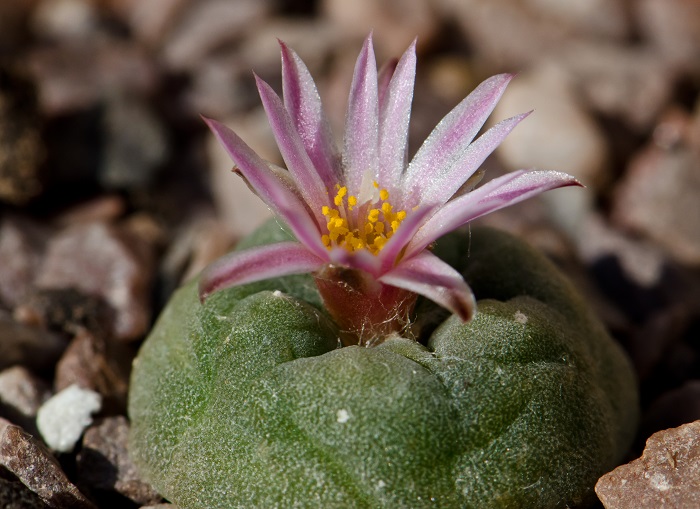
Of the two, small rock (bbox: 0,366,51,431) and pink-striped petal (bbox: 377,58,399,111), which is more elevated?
pink-striped petal (bbox: 377,58,399,111)

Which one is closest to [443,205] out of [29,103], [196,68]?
[29,103]

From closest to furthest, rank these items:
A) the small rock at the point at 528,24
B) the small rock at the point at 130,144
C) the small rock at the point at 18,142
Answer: the small rock at the point at 18,142 → the small rock at the point at 130,144 → the small rock at the point at 528,24

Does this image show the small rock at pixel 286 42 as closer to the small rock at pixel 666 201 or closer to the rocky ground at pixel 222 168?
the rocky ground at pixel 222 168

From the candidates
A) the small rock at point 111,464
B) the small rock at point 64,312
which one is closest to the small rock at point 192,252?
the small rock at point 64,312

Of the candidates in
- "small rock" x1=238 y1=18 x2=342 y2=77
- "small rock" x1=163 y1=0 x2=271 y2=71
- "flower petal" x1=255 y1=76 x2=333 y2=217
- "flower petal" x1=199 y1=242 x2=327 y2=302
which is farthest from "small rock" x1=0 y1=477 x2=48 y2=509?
"small rock" x1=163 y1=0 x2=271 y2=71

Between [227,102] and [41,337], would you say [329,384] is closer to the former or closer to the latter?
[41,337]

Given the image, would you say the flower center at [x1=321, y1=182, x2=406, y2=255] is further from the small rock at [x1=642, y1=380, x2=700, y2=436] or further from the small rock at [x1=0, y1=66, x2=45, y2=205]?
the small rock at [x1=0, y1=66, x2=45, y2=205]
